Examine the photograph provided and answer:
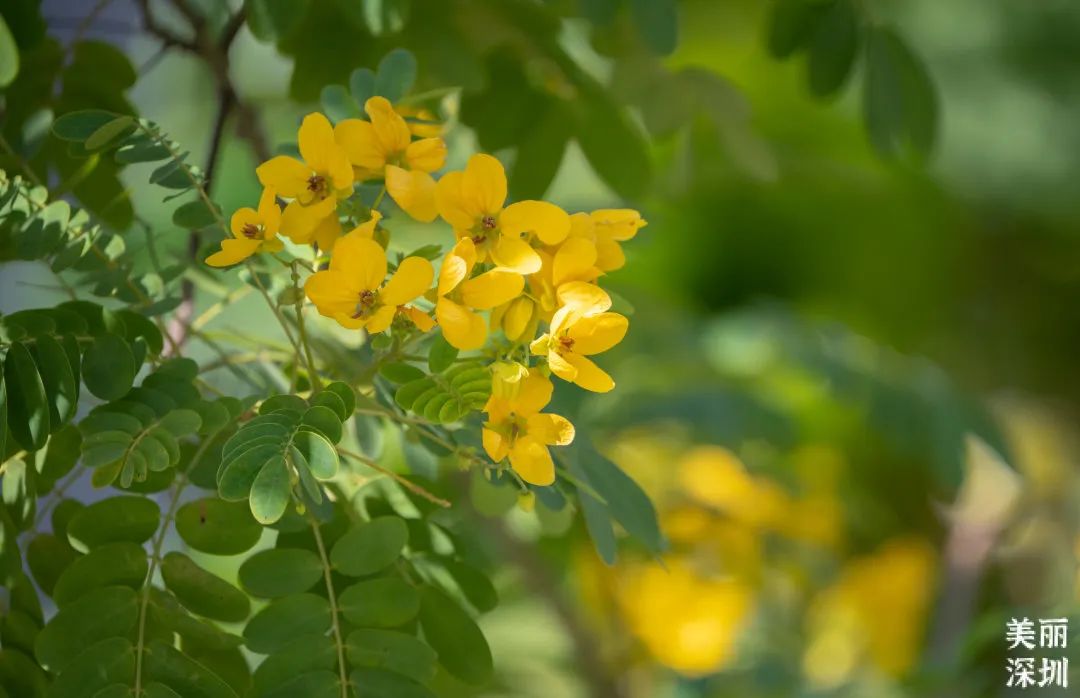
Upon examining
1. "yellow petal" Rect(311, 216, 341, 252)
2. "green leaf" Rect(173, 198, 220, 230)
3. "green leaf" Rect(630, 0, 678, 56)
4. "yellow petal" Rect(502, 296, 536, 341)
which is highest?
"green leaf" Rect(630, 0, 678, 56)

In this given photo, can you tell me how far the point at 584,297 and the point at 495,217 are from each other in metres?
0.06

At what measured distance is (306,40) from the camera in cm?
77

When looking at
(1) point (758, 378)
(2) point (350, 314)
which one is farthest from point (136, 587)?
(1) point (758, 378)

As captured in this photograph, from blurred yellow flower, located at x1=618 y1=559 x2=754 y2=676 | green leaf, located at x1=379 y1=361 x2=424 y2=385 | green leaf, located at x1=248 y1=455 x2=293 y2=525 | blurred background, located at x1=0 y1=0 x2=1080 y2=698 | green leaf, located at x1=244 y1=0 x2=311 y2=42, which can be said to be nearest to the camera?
green leaf, located at x1=248 y1=455 x2=293 y2=525

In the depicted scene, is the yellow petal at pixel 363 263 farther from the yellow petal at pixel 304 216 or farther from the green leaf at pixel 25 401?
the green leaf at pixel 25 401

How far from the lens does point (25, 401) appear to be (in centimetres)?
52

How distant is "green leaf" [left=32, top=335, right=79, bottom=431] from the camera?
523 millimetres

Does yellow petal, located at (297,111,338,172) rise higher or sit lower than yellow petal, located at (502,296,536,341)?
higher

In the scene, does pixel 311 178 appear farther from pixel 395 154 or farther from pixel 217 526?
pixel 217 526

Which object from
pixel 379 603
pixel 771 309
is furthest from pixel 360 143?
pixel 771 309

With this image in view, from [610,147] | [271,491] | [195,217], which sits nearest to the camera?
[271,491]

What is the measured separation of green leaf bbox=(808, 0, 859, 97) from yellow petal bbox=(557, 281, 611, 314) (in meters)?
0.47

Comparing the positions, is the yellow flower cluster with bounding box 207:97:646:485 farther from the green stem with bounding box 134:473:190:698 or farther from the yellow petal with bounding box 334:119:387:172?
the green stem with bounding box 134:473:190:698

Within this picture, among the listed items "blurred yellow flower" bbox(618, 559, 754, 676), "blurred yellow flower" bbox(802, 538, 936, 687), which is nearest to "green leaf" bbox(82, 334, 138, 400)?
"blurred yellow flower" bbox(618, 559, 754, 676)
